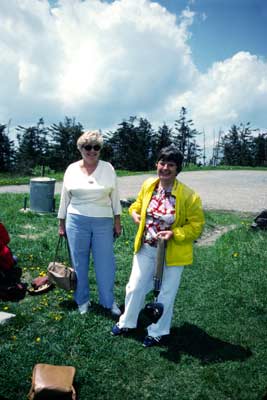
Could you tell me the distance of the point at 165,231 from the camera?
13.6ft

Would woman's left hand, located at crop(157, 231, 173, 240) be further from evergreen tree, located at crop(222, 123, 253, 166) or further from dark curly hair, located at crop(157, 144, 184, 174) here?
evergreen tree, located at crop(222, 123, 253, 166)

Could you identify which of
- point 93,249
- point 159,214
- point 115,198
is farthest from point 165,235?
point 93,249

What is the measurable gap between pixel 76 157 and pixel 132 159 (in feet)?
22.2

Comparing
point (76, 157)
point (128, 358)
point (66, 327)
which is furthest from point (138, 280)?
point (76, 157)

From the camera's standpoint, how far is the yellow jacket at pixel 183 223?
4156 millimetres

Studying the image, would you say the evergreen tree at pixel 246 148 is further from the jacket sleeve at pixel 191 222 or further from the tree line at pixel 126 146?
the jacket sleeve at pixel 191 222

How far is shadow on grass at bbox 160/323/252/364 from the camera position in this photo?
4273mm

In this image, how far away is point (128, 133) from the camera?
4891 cm

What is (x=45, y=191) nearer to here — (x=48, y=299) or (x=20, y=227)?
(x=20, y=227)

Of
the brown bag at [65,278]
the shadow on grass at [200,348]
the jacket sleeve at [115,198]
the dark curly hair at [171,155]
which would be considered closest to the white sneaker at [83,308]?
the brown bag at [65,278]

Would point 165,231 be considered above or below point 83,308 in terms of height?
above

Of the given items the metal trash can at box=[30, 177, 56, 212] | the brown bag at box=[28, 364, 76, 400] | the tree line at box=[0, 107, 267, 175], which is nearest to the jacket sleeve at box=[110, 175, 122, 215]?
the brown bag at box=[28, 364, 76, 400]

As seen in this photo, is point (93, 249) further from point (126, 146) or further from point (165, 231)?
point (126, 146)

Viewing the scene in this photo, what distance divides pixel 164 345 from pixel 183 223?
139cm
